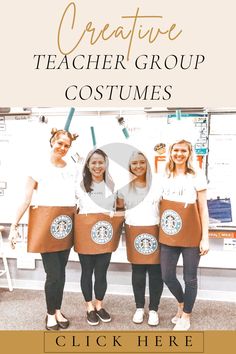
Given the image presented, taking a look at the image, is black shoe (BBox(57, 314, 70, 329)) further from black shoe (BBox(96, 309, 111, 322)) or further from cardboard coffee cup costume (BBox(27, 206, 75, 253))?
cardboard coffee cup costume (BBox(27, 206, 75, 253))

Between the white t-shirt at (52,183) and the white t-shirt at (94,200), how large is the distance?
0.22 feet

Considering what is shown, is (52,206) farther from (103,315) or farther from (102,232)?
(103,315)

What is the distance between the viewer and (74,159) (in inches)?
74.9

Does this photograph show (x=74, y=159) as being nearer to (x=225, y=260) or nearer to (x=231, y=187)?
(x=231, y=187)

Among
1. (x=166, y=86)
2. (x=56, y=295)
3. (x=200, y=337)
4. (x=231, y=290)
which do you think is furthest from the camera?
(x=231, y=290)

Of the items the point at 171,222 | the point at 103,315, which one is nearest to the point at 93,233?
the point at 171,222

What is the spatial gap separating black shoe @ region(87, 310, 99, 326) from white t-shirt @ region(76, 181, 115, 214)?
595 millimetres

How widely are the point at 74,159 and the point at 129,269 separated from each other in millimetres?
954

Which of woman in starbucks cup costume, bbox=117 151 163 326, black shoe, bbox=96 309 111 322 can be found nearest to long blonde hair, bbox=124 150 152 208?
woman in starbucks cup costume, bbox=117 151 163 326

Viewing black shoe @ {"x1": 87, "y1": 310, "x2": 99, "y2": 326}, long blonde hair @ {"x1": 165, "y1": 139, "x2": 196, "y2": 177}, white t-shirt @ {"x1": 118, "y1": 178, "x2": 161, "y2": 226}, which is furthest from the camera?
black shoe @ {"x1": 87, "y1": 310, "x2": 99, "y2": 326}

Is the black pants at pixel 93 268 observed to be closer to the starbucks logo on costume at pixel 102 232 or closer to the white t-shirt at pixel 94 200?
the starbucks logo on costume at pixel 102 232

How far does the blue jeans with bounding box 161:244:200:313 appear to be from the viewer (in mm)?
1786

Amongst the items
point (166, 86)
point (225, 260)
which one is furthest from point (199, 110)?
point (225, 260)

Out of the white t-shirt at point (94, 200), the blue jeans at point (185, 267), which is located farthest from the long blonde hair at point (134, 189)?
the blue jeans at point (185, 267)
